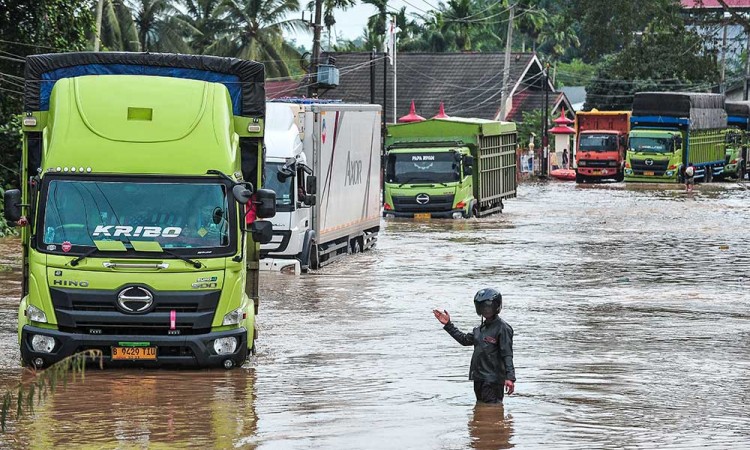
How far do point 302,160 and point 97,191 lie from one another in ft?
34.9

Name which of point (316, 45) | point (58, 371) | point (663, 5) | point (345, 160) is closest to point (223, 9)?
point (316, 45)

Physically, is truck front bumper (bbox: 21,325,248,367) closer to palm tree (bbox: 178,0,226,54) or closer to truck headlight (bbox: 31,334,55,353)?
truck headlight (bbox: 31,334,55,353)

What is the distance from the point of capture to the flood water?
460 inches

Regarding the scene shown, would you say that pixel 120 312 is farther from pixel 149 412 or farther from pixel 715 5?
pixel 715 5

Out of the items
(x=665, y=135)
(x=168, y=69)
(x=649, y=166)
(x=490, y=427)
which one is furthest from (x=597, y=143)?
(x=490, y=427)

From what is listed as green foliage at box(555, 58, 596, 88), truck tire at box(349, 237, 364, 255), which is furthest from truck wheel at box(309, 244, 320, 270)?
green foliage at box(555, 58, 596, 88)

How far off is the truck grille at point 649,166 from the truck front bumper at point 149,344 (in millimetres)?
49989

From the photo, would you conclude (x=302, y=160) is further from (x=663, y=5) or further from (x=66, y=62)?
(x=663, y=5)

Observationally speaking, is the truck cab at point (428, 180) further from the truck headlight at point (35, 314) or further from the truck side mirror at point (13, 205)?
the truck headlight at point (35, 314)

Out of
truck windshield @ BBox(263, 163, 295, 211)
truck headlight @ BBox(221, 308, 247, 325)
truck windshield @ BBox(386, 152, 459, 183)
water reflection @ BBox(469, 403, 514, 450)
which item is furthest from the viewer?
truck windshield @ BBox(386, 152, 459, 183)

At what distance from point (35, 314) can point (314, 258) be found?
12252 mm

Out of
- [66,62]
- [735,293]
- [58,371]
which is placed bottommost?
[735,293]

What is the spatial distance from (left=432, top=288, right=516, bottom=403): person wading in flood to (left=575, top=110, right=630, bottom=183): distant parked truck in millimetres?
54047

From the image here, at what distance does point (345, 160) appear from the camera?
90.3 ft
